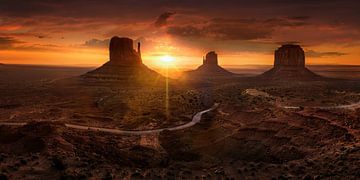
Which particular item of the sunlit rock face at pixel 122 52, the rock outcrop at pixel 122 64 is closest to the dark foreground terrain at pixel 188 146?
the rock outcrop at pixel 122 64

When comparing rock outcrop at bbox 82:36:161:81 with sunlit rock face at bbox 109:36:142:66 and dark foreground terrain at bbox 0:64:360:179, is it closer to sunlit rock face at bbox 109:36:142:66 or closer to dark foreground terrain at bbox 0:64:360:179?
sunlit rock face at bbox 109:36:142:66

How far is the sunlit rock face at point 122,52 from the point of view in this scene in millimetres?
178375

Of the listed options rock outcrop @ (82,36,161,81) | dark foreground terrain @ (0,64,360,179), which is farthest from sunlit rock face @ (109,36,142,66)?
dark foreground terrain @ (0,64,360,179)

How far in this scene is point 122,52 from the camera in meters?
178

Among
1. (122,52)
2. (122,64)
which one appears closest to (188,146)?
(122,64)

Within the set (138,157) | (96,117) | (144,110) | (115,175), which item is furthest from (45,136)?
(144,110)

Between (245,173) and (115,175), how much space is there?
45.6 feet

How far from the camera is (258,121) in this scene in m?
62.0

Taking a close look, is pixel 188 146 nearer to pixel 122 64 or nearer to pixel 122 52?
pixel 122 64

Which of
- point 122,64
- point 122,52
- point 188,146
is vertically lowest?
point 188,146

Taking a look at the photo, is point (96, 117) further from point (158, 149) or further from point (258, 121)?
point (258, 121)

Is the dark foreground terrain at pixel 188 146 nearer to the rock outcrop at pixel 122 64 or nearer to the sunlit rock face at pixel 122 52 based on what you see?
the rock outcrop at pixel 122 64

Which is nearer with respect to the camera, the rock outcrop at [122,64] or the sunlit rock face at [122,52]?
the rock outcrop at [122,64]

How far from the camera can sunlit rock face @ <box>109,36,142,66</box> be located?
17838 centimetres
